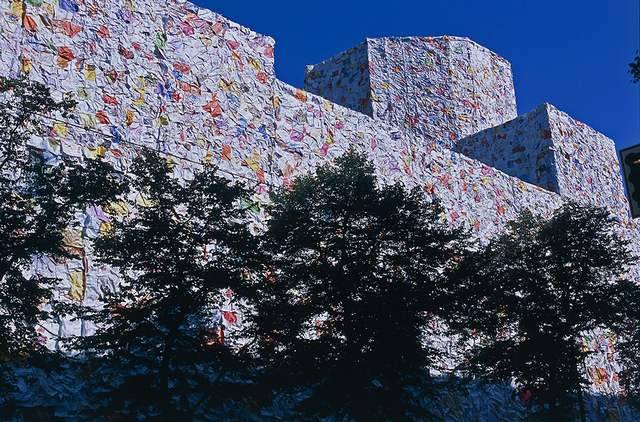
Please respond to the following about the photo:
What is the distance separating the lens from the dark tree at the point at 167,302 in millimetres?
10320

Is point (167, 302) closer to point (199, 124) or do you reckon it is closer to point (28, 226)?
point (28, 226)

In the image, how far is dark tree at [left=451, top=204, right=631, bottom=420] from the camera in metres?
15.1

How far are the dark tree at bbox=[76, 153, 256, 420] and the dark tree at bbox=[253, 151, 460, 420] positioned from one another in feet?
2.75

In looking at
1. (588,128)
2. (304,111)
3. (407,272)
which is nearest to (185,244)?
(407,272)

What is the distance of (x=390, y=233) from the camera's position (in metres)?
12.5

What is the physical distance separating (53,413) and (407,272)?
6.03 m

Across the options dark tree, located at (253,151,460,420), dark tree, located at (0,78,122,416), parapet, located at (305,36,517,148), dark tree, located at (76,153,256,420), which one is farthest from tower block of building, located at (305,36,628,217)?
dark tree, located at (0,78,122,416)

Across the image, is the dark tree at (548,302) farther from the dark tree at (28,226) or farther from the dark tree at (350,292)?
the dark tree at (28,226)

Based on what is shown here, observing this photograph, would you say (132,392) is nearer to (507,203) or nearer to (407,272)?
(407,272)

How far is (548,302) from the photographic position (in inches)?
628

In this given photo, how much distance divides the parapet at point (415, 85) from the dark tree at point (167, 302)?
1796 centimetres

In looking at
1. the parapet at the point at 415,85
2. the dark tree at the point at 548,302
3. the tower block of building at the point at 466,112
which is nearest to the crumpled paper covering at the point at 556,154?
the tower block of building at the point at 466,112

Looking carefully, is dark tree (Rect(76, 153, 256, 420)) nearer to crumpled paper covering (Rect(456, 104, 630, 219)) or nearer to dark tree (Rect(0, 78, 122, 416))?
dark tree (Rect(0, 78, 122, 416))

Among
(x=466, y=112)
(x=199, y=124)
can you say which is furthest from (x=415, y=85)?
(x=199, y=124)
